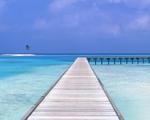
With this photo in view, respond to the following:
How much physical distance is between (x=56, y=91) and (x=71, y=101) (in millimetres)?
1637

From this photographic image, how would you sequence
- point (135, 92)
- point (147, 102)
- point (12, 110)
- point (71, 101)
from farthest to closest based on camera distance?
point (135, 92)
point (147, 102)
point (12, 110)
point (71, 101)

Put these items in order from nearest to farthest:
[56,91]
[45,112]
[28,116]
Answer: [28,116], [45,112], [56,91]

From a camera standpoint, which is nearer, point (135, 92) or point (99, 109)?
point (99, 109)

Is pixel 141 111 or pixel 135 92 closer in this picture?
pixel 141 111

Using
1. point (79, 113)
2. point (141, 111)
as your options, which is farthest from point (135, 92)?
point (79, 113)

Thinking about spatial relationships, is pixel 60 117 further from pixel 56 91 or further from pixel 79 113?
pixel 56 91

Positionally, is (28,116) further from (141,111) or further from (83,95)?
(141,111)

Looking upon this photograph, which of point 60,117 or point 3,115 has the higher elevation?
point 60,117

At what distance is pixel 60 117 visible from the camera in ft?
17.8

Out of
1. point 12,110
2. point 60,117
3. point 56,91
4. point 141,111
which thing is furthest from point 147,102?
point 60,117

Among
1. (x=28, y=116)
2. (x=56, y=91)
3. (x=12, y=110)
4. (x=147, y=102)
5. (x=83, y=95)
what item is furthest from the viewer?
(x=147, y=102)

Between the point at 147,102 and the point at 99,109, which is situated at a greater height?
the point at 99,109

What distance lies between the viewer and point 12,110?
30.1 ft

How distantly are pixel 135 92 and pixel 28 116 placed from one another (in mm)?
7962
